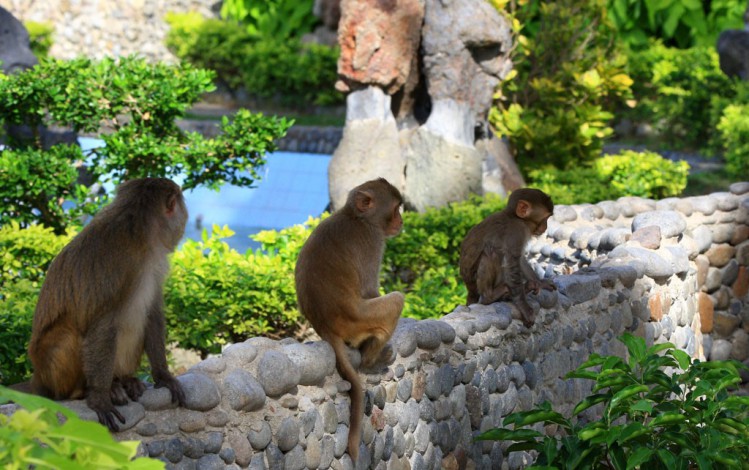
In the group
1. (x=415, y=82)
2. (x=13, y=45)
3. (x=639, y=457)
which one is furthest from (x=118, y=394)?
(x=13, y=45)

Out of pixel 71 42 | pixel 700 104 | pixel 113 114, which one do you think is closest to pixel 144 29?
pixel 71 42

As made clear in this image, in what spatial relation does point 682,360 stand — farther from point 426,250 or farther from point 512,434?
point 426,250

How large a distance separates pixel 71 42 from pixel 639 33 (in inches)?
514

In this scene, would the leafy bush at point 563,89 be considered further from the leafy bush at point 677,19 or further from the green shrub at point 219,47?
the green shrub at point 219,47

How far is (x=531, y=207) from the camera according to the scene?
691 cm

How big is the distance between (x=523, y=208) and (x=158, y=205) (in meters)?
3.01

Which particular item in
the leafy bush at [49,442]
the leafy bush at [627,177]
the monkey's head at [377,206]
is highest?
the leafy bush at [49,442]

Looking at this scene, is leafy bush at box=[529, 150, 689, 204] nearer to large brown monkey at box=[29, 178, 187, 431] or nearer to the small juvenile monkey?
the small juvenile monkey

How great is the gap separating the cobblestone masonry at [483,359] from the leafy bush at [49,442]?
1574 millimetres

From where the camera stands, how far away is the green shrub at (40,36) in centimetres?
2492

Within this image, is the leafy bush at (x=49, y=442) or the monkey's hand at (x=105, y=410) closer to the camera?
the leafy bush at (x=49, y=442)

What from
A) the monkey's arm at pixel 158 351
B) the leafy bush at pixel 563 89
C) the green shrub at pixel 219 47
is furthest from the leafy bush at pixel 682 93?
the monkey's arm at pixel 158 351

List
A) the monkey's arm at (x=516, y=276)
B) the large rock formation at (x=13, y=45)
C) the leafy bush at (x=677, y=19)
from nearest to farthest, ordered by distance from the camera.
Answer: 1. the monkey's arm at (x=516, y=276)
2. the large rock formation at (x=13, y=45)
3. the leafy bush at (x=677, y=19)

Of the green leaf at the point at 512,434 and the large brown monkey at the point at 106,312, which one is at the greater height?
the large brown monkey at the point at 106,312
